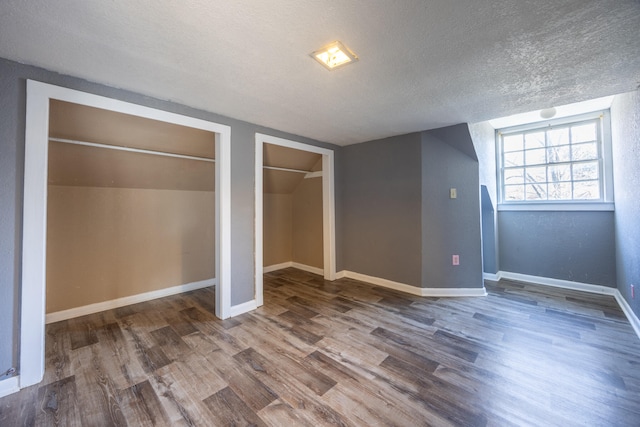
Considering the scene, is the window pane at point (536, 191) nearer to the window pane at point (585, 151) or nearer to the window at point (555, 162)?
the window at point (555, 162)

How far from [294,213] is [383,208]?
6.00 ft

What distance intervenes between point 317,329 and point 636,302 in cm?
→ 303

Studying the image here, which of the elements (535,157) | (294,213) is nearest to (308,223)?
(294,213)

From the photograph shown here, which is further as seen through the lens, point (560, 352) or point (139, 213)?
point (139, 213)

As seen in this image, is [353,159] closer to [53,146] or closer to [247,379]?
[247,379]

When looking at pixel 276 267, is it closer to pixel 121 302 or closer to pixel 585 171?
pixel 121 302

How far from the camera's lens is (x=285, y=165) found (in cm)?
391

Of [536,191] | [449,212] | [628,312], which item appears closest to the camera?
[628,312]

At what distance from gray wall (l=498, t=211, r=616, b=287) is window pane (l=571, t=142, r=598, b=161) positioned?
32.2 inches

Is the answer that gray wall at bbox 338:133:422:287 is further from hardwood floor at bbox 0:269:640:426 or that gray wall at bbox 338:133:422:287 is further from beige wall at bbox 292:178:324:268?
hardwood floor at bbox 0:269:640:426

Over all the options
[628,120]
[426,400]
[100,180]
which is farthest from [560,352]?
[100,180]

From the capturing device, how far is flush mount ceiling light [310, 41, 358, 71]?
4.75 ft

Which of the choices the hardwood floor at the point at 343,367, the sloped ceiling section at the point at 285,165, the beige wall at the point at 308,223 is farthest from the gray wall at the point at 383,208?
the hardwood floor at the point at 343,367

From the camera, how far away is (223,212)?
2.58 m
